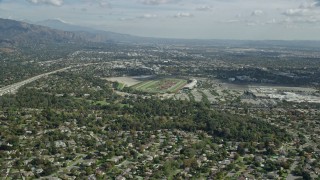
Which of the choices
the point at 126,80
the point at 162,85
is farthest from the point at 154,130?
the point at 126,80

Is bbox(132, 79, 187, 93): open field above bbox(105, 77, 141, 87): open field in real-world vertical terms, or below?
above

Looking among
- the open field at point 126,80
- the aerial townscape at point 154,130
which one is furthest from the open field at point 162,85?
the open field at point 126,80

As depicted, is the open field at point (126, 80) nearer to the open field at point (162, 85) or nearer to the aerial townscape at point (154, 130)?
the aerial townscape at point (154, 130)

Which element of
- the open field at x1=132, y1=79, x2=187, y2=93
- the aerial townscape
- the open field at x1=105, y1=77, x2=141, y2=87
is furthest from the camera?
the open field at x1=105, y1=77, x2=141, y2=87

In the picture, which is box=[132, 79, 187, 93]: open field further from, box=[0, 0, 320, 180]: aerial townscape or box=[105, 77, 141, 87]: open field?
box=[105, 77, 141, 87]: open field

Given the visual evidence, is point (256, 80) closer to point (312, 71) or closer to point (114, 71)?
point (312, 71)

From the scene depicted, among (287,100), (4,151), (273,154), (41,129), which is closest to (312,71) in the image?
(287,100)

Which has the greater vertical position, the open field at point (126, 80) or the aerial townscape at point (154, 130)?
the aerial townscape at point (154, 130)

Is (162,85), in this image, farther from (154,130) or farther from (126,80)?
(154,130)

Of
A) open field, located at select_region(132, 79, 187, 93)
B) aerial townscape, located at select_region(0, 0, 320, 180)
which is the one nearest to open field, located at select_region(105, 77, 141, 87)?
aerial townscape, located at select_region(0, 0, 320, 180)
